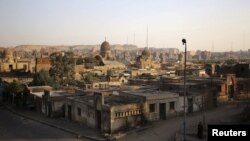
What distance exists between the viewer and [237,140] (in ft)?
54.0

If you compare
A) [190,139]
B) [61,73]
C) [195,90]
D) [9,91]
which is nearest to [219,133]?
[190,139]

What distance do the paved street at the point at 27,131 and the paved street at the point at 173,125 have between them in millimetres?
5207

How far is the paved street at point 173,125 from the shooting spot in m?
24.8

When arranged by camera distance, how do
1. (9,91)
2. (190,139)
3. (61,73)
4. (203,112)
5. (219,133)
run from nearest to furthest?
(219,133), (190,139), (203,112), (9,91), (61,73)

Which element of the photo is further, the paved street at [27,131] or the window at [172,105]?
the window at [172,105]

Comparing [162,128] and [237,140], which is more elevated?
[237,140]

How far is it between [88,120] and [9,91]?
2048cm

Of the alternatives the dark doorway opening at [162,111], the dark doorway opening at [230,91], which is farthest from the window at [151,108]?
the dark doorway opening at [230,91]

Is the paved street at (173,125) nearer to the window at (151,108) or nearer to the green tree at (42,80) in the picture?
the window at (151,108)

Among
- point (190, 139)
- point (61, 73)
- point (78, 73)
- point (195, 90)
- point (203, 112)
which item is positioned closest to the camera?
point (190, 139)

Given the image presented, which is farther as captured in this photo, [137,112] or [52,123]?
[52,123]

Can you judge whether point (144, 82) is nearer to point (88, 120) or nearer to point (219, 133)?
point (88, 120)

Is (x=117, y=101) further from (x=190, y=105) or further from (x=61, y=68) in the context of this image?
(x=61, y=68)

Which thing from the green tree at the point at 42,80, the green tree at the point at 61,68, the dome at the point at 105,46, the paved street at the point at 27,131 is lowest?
the paved street at the point at 27,131
